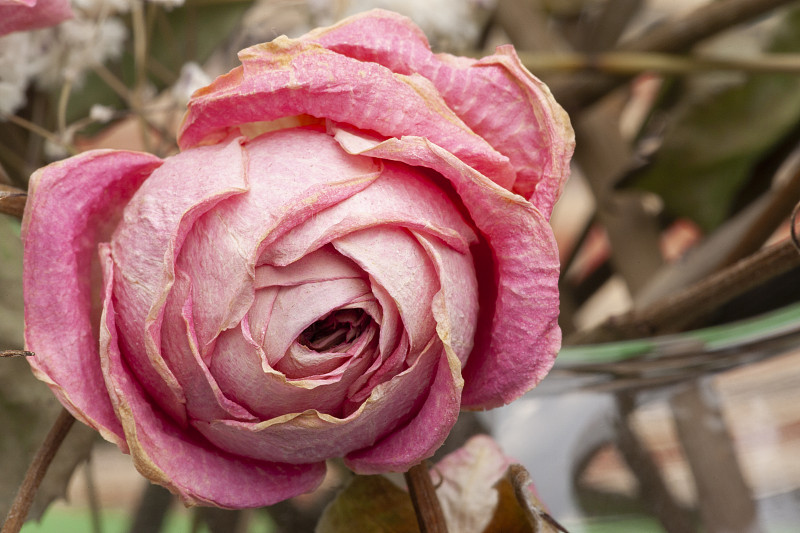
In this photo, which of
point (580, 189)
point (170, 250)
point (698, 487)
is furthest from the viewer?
point (580, 189)

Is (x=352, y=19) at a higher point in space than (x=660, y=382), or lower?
higher

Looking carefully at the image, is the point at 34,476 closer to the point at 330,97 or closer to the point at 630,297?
the point at 330,97

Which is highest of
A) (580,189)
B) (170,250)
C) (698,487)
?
(170,250)

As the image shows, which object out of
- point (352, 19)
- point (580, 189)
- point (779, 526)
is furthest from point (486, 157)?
point (580, 189)

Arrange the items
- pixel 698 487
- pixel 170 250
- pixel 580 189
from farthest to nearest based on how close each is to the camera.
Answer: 1. pixel 580 189
2. pixel 698 487
3. pixel 170 250

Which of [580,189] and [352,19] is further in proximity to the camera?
[580,189]

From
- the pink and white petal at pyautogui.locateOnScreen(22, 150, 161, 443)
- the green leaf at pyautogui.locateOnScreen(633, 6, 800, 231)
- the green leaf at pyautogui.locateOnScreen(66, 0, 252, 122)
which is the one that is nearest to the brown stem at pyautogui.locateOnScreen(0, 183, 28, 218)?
the pink and white petal at pyautogui.locateOnScreen(22, 150, 161, 443)

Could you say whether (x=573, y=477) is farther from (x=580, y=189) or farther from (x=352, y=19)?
(x=580, y=189)
